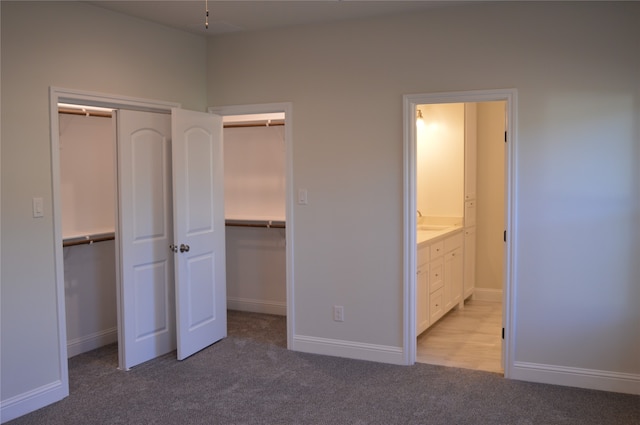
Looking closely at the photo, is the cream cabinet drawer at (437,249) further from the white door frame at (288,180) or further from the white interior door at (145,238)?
the white interior door at (145,238)

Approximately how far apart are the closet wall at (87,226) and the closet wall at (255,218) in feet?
4.43

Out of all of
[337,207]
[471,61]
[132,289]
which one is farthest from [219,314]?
[471,61]

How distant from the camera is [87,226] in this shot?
A: 473 centimetres

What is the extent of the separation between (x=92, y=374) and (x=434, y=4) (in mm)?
3533

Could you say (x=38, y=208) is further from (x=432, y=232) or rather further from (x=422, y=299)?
(x=432, y=232)

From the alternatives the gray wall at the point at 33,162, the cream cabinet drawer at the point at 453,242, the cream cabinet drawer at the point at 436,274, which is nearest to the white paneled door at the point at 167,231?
the gray wall at the point at 33,162

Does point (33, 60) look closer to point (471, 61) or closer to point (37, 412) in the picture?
point (37, 412)

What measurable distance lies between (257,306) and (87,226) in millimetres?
1901

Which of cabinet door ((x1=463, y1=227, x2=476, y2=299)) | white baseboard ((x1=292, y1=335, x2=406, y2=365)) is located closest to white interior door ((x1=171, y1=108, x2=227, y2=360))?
white baseboard ((x1=292, y1=335, x2=406, y2=365))

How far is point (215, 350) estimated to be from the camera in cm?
458

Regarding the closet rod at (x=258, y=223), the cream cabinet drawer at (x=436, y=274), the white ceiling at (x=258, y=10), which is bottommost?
the cream cabinet drawer at (x=436, y=274)

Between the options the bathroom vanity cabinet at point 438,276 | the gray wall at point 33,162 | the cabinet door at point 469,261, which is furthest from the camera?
the cabinet door at point 469,261

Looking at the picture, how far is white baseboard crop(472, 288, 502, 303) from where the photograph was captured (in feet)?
20.5

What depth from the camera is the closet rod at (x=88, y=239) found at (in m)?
4.41
